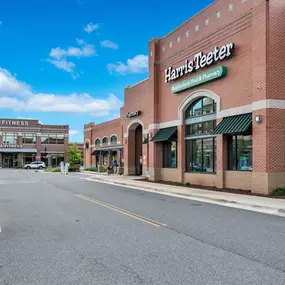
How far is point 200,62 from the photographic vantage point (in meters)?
20.7

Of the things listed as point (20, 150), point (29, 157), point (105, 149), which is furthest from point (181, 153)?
point (29, 157)

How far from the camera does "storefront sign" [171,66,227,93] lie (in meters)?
18.8

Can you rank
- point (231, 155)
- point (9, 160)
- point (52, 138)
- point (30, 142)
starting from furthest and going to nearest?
point (52, 138) → point (30, 142) → point (9, 160) → point (231, 155)

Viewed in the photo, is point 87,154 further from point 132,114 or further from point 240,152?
point 240,152

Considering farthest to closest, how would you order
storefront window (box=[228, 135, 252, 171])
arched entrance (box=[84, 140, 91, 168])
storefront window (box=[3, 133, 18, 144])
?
storefront window (box=[3, 133, 18, 144])
arched entrance (box=[84, 140, 91, 168])
storefront window (box=[228, 135, 252, 171])

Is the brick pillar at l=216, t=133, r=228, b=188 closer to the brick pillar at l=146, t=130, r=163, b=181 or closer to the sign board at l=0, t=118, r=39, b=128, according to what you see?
the brick pillar at l=146, t=130, r=163, b=181

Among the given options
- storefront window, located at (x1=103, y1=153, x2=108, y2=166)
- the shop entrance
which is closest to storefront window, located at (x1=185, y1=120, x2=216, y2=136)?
storefront window, located at (x1=103, y1=153, x2=108, y2=166)

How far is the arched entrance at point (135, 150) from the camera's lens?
33531mm

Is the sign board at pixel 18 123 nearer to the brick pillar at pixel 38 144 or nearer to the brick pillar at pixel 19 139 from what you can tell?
the brick pillar at pixel 19 139

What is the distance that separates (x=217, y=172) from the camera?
18922mm

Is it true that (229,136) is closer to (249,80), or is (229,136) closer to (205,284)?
(249,80)

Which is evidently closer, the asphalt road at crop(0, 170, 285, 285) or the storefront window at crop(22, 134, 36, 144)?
the asphalt road at crop(0, 170, 285, 285)

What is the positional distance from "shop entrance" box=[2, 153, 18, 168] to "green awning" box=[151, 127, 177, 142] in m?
61.5

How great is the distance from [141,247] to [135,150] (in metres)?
27.3
